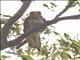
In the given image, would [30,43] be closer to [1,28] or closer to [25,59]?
[1,28]

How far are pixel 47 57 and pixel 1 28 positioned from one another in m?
0.88

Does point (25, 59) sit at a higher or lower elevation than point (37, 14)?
lower

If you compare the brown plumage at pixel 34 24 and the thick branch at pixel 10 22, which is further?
the brown plumage at pixel 34 24

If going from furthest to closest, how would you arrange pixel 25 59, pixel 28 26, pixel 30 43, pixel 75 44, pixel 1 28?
pixel 28 26
pixel 30 43
pixel 75 44
pixel 1 28
pixel 25 59

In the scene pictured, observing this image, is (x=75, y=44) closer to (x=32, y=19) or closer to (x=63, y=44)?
(x=63, y=44)

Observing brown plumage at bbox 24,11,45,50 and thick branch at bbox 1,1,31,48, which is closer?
thick branch at bbox 1,1,31,48

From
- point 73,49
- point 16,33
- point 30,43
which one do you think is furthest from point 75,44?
point 16,33

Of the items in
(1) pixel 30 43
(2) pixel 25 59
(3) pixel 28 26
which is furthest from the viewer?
(3) pixel 28 26

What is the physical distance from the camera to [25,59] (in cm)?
257

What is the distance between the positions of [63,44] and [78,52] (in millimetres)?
300

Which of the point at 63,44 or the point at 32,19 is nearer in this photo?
the point at 63,44

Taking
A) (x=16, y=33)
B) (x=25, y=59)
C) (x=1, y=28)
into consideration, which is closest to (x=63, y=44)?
(x=1, y=28)

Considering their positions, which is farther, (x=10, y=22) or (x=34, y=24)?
(x=34, y=24)

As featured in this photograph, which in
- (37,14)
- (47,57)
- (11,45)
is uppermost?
(37,14)
